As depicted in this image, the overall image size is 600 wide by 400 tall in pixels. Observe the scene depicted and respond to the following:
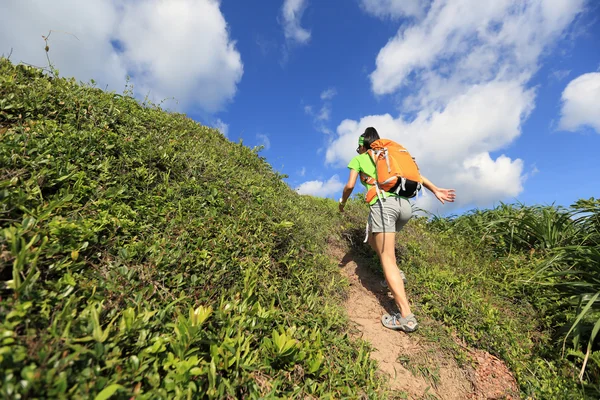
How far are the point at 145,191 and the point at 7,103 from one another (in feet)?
5.78

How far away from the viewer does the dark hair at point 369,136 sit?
15.6 ft

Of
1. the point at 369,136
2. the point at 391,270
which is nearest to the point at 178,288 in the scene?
the point at 391,270

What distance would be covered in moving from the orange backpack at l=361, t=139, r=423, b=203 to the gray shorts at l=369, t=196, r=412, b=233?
127 millimetres

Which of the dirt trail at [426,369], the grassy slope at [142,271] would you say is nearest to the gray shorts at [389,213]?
the grassy slope at [142,271]

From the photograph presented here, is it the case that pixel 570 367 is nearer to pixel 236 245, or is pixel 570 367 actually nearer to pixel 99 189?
pixel 236 245

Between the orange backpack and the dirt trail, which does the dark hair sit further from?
the dirt trail

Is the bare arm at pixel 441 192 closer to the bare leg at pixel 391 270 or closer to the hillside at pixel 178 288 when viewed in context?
the bare leg at pixel 391 270

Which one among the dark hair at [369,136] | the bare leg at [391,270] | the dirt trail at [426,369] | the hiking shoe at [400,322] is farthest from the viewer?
the dark hair at [369,136]

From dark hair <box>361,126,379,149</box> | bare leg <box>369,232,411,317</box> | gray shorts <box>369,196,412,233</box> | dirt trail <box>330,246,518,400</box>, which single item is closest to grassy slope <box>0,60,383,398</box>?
dirt trail <box>330,246,518,400</box>

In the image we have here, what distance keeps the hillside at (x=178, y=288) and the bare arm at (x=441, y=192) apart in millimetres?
1481

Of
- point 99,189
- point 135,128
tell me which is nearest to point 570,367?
point 99,189

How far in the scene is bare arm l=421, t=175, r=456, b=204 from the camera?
14.3 feet

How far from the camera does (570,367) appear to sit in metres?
3.39

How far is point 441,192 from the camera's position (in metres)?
4.47
